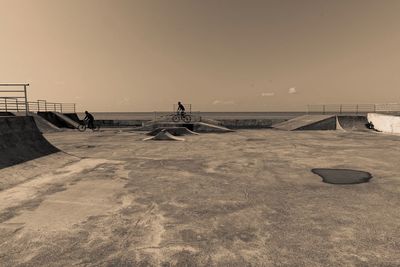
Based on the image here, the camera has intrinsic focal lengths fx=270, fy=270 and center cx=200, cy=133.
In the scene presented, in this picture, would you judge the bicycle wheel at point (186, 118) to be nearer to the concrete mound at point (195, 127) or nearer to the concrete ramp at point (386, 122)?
the concrete mound at point (195, 127)

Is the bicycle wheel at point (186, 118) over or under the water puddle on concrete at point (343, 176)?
over

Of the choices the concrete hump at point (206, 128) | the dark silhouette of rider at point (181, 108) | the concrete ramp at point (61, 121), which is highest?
the dark silhouette of rider at point (181, 108)

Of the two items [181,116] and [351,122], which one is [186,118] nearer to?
[181,116]

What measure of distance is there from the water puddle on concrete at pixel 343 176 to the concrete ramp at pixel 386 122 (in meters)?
16.7

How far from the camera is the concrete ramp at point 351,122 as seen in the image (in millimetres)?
27752

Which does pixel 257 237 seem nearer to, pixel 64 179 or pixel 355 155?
pixel 64 179

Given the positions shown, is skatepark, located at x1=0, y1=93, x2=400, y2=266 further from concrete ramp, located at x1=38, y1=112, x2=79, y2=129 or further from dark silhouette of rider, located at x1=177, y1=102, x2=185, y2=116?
concrete ramp, located at x1=38, y1=112, x2=79, y2=129

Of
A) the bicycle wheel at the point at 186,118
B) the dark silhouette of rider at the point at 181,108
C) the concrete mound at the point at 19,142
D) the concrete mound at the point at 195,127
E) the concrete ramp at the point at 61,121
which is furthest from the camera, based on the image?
the concrete ramp at the point at 61,121

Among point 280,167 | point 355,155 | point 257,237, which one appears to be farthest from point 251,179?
point 355,155

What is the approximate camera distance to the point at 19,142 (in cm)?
923

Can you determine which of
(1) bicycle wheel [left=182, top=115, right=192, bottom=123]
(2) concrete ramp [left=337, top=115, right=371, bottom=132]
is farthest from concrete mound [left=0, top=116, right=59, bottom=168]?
(2) concrete ramp [left=337, top=115, right=371, bottom=132]

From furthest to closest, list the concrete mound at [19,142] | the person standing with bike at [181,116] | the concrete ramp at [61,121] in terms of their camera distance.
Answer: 1. the concrete ramp at [61,121]
2. the person standing with bike at [181,116]
3. the concrete mound at [19,142]

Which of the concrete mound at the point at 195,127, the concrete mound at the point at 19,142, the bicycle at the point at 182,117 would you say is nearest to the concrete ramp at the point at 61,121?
the concrete mound at the point at 195,127

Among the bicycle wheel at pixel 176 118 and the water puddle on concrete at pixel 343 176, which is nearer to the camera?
the water puddle on concrete at pixel 343 176
